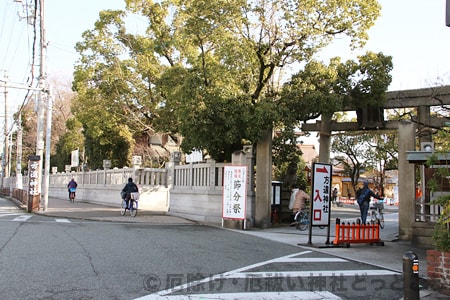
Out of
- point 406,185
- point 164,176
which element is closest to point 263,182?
point 406,185

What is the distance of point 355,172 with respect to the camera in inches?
1763

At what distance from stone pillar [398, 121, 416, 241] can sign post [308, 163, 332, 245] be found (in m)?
3.09

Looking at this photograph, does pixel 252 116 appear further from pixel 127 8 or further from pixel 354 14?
pixel 127 8

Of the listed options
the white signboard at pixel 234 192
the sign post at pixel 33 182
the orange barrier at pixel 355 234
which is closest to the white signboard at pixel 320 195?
the orange barrier at pixel 355 234

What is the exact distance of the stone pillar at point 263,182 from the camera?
16922 mm

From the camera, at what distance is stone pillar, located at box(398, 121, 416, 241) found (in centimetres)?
1421

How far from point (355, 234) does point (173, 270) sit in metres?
6.49

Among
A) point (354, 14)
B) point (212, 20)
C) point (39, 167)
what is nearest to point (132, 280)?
point (212, 20)

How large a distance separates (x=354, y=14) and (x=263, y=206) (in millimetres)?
7790

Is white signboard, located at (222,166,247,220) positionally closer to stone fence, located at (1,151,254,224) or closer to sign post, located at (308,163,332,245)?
stone fence, located at (1,151,254,224)

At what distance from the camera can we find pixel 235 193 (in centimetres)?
1606

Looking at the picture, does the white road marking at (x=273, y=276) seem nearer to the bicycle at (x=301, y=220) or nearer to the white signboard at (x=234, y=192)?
the white signboard at (x=234, y=192)

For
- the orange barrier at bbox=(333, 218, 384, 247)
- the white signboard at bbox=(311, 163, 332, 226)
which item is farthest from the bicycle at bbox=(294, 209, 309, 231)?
the orange barrier at bbox=(333, 218, 384, 247)

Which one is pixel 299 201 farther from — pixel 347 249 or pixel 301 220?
pixel 347 249
